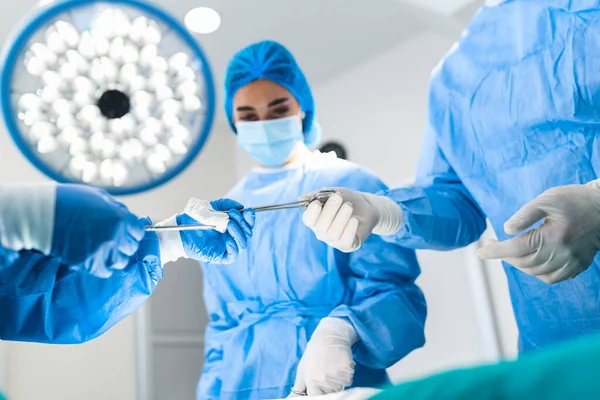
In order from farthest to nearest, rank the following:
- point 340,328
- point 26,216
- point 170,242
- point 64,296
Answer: point 340,328 < point 170,242 < point 64,296 < point 26,216

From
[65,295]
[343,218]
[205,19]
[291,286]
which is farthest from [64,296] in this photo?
[205,19]

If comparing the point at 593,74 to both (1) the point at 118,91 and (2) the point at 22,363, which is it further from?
(2) the point at 22,363

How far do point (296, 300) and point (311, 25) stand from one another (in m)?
1.84

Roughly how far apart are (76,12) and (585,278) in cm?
108

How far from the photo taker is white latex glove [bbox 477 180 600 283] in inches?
44.8

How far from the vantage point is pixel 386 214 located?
4.61 ft

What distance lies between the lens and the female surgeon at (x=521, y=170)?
116cm

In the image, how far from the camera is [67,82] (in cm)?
125

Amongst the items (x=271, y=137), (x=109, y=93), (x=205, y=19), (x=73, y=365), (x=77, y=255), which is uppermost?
(x=205, y=19)

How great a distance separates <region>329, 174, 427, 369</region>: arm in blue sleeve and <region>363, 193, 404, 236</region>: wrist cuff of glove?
0.16 meters

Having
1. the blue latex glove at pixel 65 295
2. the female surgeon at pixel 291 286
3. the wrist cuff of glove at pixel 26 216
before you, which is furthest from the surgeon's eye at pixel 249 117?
the wrist cuff of glove at pixel 26 216

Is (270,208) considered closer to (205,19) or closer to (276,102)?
(276,102)

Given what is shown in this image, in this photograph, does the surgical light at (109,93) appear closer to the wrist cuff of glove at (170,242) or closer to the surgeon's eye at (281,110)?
the wrist cuff of glove at (170,242)

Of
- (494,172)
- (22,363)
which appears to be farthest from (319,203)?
(22,363)
